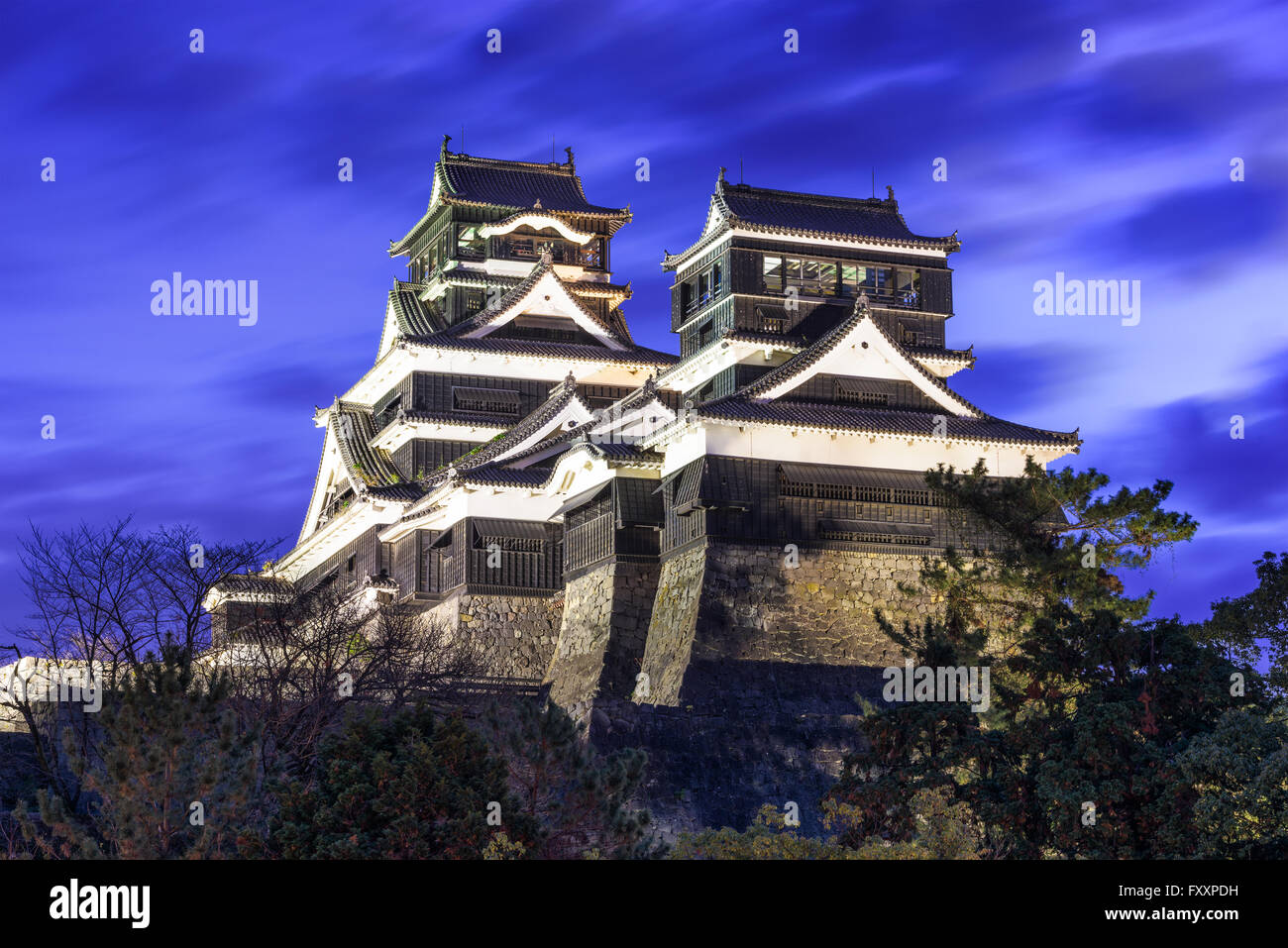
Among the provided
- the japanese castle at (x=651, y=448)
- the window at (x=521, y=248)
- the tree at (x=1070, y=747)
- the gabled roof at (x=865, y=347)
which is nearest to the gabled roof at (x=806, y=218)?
the japanese castle at (x=651, y=448)

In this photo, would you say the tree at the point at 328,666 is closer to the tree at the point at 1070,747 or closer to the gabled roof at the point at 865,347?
the tree at the point at 1070,747

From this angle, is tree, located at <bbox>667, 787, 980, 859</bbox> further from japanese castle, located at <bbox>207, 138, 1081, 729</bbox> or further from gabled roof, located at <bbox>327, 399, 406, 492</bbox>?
gabled roof, located at <bbox>327, 399, 406, 492</bbox>

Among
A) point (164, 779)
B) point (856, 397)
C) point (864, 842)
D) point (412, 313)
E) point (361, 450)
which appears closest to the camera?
point (164, 779)

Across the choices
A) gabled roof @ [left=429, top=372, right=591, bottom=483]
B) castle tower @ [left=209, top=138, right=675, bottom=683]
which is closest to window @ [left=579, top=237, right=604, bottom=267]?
castle tower @ [left=209, top=138, right=675, bottom=683]

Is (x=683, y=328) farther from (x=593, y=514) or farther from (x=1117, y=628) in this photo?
(x=1117, y=628)

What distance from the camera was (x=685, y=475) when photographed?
4188cm

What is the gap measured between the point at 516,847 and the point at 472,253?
42132 mm

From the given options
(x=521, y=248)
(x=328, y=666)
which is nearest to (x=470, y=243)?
(x=521, y=248)

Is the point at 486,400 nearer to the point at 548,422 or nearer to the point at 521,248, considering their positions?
the point at 548,422

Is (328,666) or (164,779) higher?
(328,666)

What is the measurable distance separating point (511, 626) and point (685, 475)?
29.0 feet

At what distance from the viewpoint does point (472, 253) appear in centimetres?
6125

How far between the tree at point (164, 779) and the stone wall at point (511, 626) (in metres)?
25.7

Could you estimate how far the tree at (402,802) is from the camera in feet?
68.9
